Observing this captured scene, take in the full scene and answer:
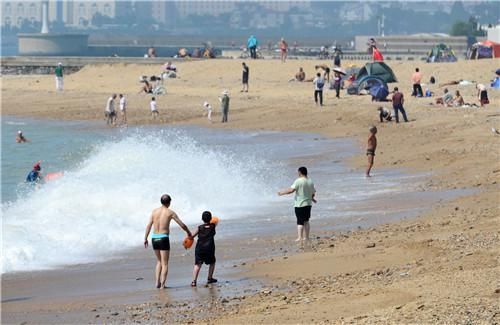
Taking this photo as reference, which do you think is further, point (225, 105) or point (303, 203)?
point (225, 105)

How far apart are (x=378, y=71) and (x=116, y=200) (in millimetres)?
23636

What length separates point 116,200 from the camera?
21484 millimetres

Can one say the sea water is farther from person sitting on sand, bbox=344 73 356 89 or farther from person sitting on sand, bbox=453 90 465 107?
person sitting on sand, bbox=344 73 356 89

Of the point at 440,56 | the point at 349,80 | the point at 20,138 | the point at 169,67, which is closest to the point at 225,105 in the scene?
the point at 349,80

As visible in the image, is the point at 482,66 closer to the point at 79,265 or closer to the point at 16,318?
the point at 79,265

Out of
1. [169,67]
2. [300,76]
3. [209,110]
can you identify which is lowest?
[209,110]

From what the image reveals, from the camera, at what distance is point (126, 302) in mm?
13062

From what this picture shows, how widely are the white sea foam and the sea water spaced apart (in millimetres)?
19

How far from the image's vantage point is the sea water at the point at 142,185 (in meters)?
17.7

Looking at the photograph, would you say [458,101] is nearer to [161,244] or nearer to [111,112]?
[111,112]

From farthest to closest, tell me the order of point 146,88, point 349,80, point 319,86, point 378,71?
1. point 146,88
2. point 378,71
3. point 349,80
4. point 319,86

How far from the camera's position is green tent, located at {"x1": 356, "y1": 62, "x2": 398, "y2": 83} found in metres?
43.2

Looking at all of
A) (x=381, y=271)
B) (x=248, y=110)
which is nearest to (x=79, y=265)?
(x=381, y=271)

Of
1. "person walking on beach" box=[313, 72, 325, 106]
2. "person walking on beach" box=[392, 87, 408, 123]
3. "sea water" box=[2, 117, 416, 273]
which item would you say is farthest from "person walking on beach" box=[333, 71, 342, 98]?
"person walking on beach" box=[392, 87, 408, 123]
